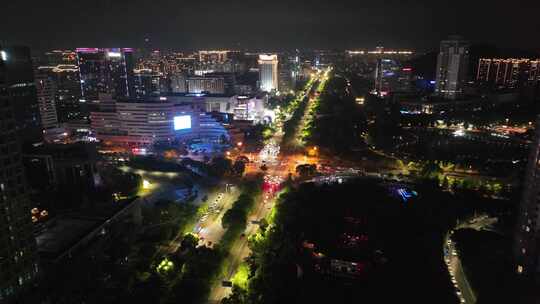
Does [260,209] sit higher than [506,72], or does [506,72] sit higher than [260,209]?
[506,72]

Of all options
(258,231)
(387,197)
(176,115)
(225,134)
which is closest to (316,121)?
(225,134)

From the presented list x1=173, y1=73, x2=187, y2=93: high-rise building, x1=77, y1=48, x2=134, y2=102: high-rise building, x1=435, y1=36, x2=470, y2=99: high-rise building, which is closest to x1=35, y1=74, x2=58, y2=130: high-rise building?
x1=77, y1=48, x2=134, y2=102: high-rise building

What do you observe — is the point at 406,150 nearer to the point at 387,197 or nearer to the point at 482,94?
the point at 387,197

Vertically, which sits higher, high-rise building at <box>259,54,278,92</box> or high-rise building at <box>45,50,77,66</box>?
high-rise building at <box>45,50,77,66</box>

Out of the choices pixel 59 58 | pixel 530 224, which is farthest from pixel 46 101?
pixel 530 224

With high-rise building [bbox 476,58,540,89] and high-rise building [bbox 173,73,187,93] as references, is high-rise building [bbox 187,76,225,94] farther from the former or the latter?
high-rise building [bbox 476,58,540,89]

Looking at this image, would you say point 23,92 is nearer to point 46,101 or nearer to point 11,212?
point 46,101

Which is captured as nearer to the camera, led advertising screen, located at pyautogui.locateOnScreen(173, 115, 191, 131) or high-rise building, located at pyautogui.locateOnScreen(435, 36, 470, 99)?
led advertising screen, located at pyautogui.locateOnScreen(173, 115, 191, 131)
